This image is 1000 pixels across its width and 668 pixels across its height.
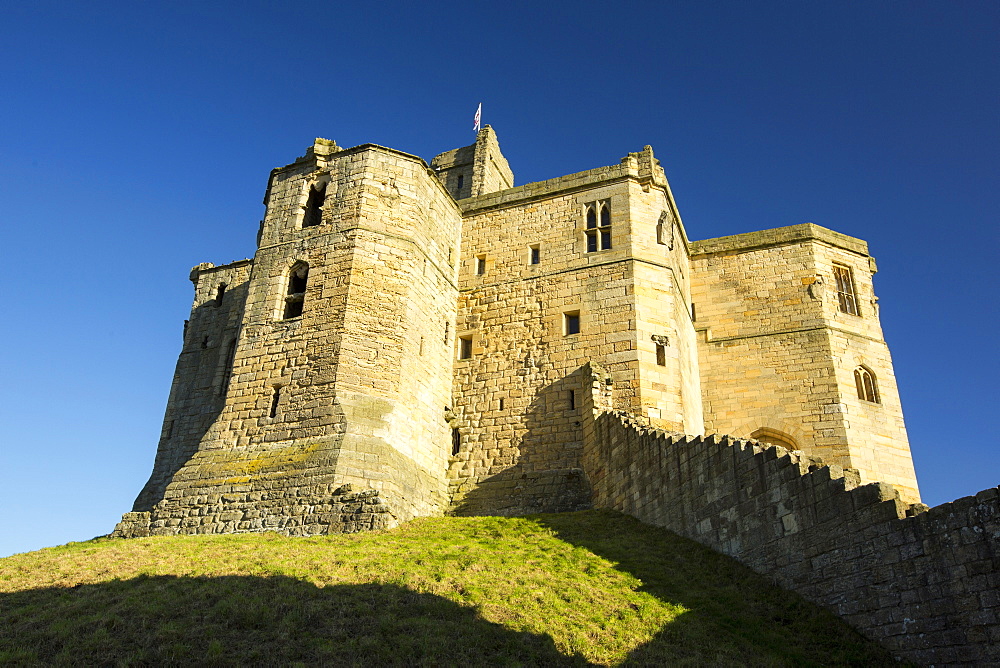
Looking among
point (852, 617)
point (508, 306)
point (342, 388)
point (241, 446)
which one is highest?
point (508, 306)

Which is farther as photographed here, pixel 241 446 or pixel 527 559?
pixel 241 446

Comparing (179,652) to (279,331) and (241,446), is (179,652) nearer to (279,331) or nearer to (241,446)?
(241,446)

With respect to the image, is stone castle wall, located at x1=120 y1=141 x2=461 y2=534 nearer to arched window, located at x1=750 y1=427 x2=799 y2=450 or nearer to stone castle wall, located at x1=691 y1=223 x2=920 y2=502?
stone castle wall, located at x1=691 y1=223 x2=920 y2=502

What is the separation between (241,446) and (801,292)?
17976mm

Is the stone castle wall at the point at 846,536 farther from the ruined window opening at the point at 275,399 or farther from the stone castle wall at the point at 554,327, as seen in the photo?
the ruined window opening at the point at 275,399

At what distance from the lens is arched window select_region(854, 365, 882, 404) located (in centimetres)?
2552

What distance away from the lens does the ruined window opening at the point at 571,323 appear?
2390 centimetres

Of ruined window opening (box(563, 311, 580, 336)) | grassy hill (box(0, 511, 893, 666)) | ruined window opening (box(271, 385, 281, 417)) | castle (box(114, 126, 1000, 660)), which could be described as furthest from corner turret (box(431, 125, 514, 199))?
grassy hill (box(0, 511, 893, 666))

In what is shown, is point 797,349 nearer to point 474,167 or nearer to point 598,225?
point 598,225

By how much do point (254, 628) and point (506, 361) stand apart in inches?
561

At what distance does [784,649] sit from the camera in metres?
10.8

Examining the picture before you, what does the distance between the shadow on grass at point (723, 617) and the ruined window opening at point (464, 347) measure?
10063 millimetres

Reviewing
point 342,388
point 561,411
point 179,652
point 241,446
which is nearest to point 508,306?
point 561,411

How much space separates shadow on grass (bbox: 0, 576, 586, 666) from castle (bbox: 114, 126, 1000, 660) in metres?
5.24
